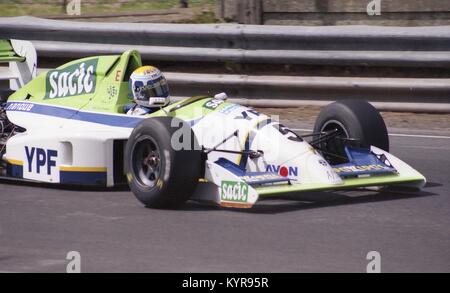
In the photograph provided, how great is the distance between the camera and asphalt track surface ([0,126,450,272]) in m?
6.16

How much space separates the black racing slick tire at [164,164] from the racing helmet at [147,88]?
0.72 meters

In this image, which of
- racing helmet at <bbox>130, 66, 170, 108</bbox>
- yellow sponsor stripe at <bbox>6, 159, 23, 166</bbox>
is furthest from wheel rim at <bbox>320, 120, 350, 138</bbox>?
yellow sponsor stripe at <bbox>6, 159, 23, 166</bbox>

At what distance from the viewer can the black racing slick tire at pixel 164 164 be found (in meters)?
7.53

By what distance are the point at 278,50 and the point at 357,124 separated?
349 centimetres

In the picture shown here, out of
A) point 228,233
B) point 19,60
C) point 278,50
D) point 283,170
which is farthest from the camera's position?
point 278,50

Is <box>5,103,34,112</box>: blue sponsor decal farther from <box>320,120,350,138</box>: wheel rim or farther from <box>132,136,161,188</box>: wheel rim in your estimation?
<box>320,120,350,138</box>: wheel rim

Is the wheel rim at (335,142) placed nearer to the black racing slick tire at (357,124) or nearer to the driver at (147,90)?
the black racing slick tire at (357,124)

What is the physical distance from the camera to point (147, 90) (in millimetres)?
8633

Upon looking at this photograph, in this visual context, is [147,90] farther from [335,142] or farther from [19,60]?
[19,60]

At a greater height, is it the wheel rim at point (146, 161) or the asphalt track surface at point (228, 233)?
the wheel rim at point (146, 161)

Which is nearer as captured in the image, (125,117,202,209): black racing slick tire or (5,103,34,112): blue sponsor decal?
(125,117,202,209): black racing slick tire

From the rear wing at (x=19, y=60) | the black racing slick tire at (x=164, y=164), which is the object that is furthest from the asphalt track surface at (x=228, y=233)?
the rear wing at (x=19, y=60)

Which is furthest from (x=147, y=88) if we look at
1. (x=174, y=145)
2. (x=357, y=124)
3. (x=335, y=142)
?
(x=357, y=124)
